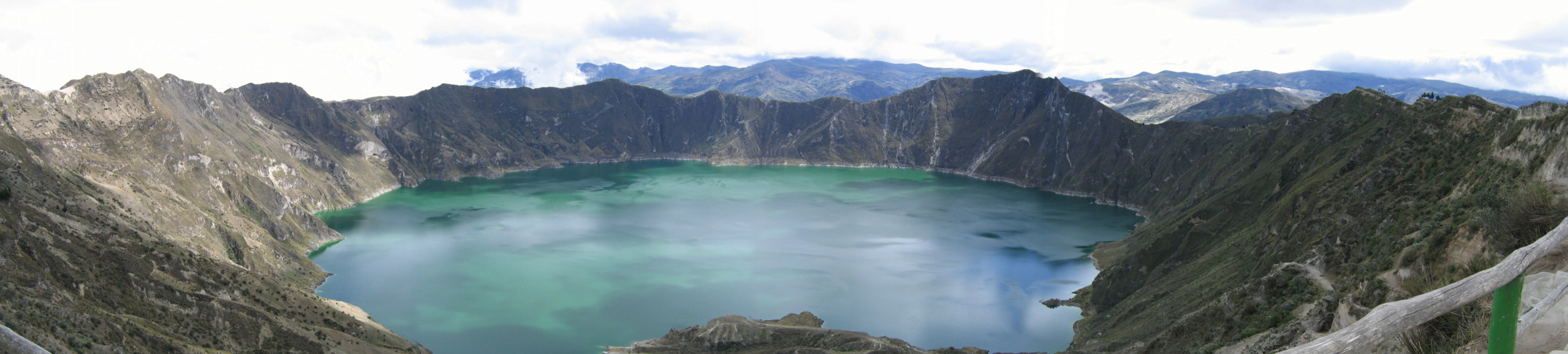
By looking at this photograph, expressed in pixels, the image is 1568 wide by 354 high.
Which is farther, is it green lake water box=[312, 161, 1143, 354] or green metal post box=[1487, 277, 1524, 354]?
green lake water box=[312, 161, 1143, 354]

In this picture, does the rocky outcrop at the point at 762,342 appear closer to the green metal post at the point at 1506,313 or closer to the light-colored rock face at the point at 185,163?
the light-colored rock face at the point at 185,163

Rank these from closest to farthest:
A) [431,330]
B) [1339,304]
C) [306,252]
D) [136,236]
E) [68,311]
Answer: [1339,304]
[68,311]
[136,236]
[431,330]
[306,252]

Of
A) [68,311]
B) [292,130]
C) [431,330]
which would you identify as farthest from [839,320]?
[292,130]

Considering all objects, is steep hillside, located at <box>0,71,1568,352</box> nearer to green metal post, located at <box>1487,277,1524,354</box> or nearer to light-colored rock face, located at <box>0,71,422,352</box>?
light-colored rock face, located at <box>0,71,422,352</box>

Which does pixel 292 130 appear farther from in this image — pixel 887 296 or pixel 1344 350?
pixel 1344 350

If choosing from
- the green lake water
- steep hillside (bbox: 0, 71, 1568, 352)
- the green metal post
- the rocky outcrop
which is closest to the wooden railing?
the green metal post
